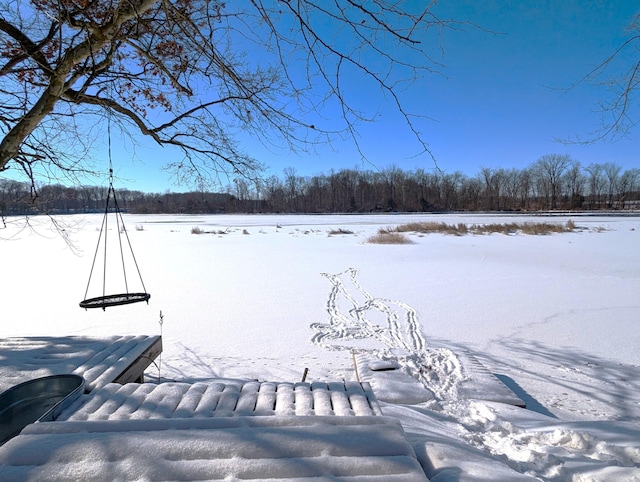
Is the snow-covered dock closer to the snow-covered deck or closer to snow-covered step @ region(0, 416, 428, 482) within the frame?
snow-covered step @ region(0, 416, 428, 482)

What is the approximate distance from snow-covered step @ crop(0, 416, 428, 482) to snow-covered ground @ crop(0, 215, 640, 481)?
0.41 m

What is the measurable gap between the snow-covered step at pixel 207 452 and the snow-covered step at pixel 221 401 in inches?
14.3

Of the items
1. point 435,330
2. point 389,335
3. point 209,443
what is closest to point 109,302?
point 209,443

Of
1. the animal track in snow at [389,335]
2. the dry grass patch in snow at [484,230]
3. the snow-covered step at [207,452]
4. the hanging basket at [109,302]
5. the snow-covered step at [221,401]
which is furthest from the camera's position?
the dry grass patch in snow at [484,230]

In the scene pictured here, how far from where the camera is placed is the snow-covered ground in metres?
2.50

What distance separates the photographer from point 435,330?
18.2ft

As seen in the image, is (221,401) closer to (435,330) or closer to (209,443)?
(209,443)

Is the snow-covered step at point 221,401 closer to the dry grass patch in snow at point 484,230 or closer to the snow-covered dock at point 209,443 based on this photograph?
the snow-covered dock at point 209,443

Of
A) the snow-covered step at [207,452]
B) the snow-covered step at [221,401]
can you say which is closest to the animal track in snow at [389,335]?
the snow-covered step at [221,401]

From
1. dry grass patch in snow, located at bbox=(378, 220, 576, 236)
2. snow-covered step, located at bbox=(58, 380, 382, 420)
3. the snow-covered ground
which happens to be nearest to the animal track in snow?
the snow-covered ground

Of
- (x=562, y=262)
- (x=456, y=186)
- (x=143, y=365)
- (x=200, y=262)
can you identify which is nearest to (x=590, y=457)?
(x=143, y=365)

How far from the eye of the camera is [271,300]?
23.6ft

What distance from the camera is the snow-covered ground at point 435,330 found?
250 centimetres

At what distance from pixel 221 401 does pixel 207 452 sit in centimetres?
77
